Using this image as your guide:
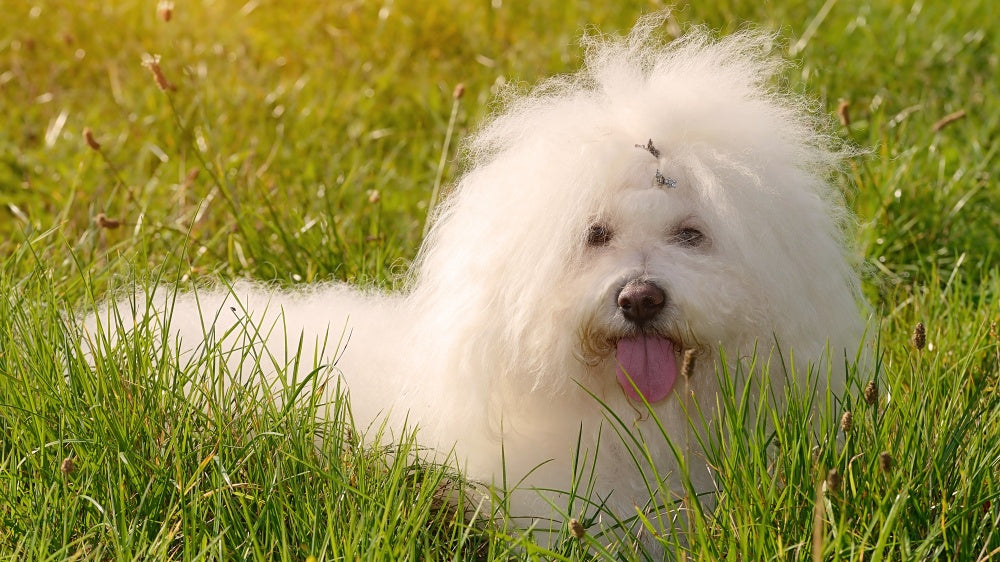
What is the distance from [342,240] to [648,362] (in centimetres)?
181

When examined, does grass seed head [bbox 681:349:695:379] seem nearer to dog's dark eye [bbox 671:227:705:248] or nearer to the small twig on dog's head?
dog's dark eye [bbox 671:227:705:248]

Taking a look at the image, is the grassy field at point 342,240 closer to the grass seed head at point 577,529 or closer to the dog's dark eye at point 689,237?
the grass seed head at point 577,529

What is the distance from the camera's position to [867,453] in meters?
2.27

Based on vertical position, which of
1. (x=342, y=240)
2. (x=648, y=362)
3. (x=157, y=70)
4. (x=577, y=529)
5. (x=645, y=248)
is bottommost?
(x=577, y=529)

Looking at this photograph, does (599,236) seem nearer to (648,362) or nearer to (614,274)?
(614,274)

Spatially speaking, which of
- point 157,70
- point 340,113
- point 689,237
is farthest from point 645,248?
point 340,113

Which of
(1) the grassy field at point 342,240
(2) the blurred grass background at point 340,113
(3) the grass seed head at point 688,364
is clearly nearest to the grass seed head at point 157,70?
(1) the grassy field at point 342,240

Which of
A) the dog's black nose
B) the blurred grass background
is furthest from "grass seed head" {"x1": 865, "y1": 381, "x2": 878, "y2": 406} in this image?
the blurred grass background

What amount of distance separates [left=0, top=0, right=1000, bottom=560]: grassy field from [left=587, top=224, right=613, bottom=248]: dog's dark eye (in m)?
0.48

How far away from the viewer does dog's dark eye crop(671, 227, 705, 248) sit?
8.04 ft

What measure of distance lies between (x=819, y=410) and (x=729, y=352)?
0.23 m

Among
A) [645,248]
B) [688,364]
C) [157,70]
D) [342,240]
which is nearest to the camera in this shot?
[688,364]

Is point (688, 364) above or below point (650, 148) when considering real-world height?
below

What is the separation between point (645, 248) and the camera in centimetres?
241
